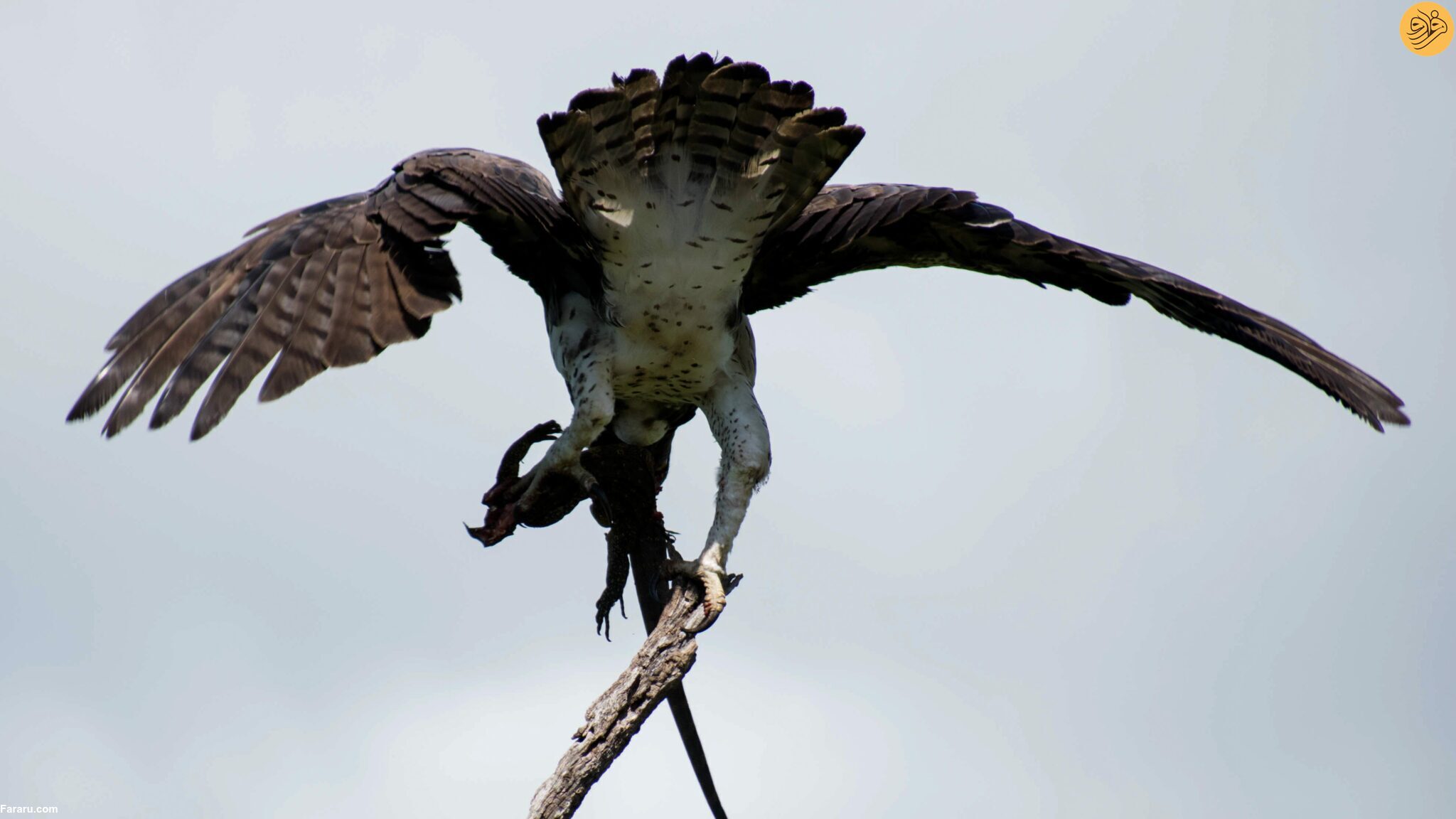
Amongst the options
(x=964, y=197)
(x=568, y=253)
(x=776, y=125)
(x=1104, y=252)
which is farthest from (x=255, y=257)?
(x=1104, y=252)

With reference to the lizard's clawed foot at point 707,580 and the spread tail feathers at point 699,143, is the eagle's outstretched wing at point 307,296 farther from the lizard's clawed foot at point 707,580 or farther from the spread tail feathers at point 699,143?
the lizard's clawed foot at point 707,580

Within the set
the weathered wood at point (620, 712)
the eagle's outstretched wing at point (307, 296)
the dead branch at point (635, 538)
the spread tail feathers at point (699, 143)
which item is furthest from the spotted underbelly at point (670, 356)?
the weathered wood at point (620, 712)

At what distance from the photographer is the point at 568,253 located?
6086 millimetres

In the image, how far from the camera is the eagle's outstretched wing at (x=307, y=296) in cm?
447

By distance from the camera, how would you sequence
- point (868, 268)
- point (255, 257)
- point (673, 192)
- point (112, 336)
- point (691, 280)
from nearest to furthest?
point (112, 336) < point (255, 257) < point (673, 192) < point (691, 280) < point (868, 268)

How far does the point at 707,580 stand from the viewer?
5293mm

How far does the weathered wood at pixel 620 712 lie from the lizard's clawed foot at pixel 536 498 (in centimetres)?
93

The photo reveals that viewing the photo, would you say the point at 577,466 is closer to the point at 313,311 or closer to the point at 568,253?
the point at 568,253

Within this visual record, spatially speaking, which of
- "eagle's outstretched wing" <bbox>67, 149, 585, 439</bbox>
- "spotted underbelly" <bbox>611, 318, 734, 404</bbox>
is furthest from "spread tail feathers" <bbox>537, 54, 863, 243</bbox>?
"spotted underbelly" <bbox>611, 318, 734, 404</bbox>

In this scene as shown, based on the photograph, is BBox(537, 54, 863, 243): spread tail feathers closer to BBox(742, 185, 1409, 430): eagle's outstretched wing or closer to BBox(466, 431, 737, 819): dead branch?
BBox(742, 185, 1409, 430): eagle's outstretched wing

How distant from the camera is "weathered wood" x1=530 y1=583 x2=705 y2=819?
447cm

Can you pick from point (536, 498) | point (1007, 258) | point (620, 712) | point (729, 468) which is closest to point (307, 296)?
point (536, 498)

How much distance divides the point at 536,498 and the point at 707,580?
36.1 inches

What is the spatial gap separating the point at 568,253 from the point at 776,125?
4.46 ft
